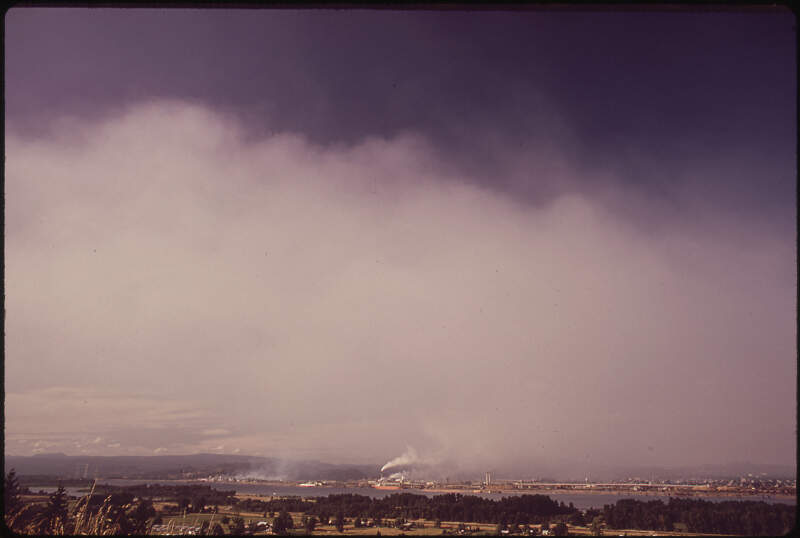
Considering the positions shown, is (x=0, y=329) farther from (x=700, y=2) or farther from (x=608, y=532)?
(x=608, y=532)

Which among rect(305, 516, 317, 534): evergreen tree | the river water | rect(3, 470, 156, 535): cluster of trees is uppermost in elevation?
rect(3, 470, 156, 535): cluster of trees

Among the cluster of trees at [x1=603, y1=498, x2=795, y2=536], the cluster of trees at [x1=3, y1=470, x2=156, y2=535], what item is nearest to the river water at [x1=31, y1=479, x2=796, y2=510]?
the cluster of trees at [x1=603, y1=498, x2=795, y2=536]

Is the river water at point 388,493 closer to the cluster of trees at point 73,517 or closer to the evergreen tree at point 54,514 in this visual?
the evergreen tree at point 54,514

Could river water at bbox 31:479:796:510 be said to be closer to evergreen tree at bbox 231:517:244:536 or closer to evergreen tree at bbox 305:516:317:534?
evergreen tree at bbox 305:516:317:534

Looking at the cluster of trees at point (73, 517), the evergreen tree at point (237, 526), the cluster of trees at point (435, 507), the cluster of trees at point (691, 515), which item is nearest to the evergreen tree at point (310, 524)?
the cluster of trees at point (435, 507)

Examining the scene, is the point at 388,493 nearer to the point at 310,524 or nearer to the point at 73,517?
the point at 310,524

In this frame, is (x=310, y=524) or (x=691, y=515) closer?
(x=310, y=524)

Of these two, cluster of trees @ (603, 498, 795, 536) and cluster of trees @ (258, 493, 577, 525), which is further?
cluster of trees @ (258, 493, 577, 525)

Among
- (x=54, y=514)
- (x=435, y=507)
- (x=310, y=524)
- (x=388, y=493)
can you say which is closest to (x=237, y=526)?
(x=310, y=524)
